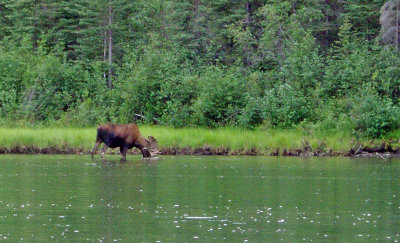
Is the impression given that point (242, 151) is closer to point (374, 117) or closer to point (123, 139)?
point (123, 139)

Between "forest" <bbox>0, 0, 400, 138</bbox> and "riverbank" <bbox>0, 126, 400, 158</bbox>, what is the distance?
706mm

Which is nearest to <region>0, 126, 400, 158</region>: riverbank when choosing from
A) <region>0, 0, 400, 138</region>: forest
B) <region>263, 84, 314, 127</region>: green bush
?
<region>0, 0, 400, 138</region>: forest

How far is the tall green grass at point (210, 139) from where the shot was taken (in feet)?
108

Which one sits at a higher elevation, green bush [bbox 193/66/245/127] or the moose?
green bush [bbox 193/66/245/127]

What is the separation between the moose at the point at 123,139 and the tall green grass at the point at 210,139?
186 centimetres

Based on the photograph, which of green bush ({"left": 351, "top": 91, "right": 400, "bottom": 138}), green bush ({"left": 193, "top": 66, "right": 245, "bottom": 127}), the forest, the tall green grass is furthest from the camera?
green bush ({"left": 193, "top": 66, "right": 245, "bottom": 127})

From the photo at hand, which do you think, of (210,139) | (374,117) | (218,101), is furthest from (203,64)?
(374,117)

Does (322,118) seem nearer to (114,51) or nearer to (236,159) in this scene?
(236,159)

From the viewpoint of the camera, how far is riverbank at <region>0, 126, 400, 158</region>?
33000 millimetres

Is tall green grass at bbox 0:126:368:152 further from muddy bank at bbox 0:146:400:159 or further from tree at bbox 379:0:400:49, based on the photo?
tree at bbox 379:0:400:49

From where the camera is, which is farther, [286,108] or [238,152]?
[286,108]

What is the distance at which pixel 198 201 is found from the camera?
18.2 m

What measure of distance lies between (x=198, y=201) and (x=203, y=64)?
26.6 meters

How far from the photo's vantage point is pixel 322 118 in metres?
35.9
